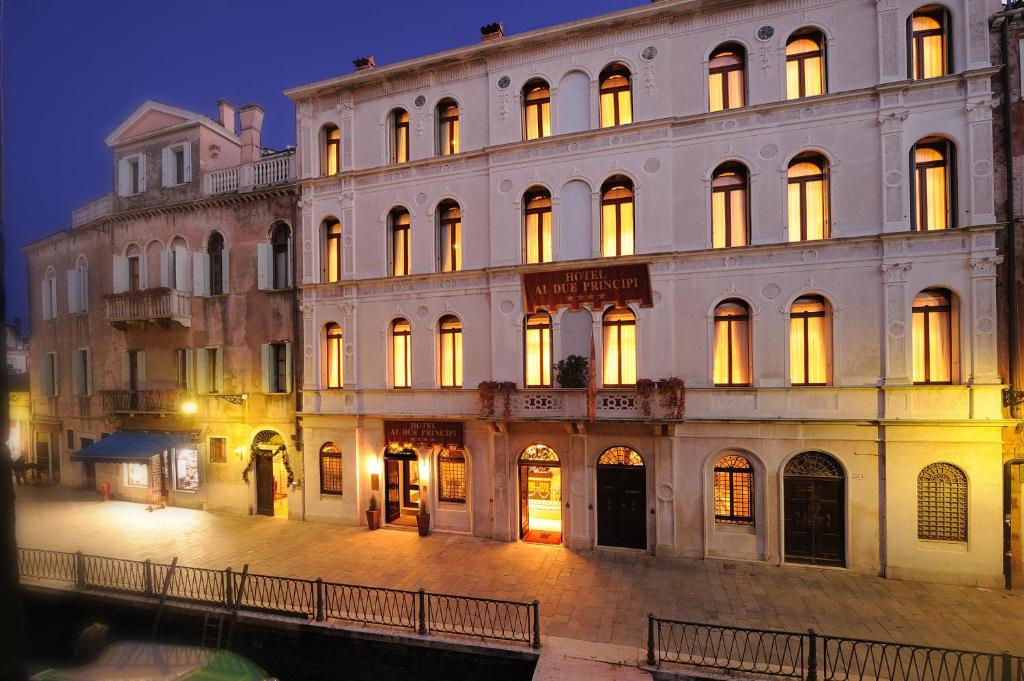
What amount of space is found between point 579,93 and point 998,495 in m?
15.1

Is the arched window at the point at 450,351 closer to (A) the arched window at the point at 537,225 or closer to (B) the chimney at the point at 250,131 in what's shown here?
(A) the arched window at the point at 537,225

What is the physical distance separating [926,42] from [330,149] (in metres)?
18.1

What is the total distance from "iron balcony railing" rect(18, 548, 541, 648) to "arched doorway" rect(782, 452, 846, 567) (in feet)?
24.6

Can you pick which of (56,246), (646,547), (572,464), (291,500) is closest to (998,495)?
(646,547)

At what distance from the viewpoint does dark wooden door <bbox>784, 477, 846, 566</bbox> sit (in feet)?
45.0

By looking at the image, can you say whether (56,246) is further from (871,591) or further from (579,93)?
(871,591)

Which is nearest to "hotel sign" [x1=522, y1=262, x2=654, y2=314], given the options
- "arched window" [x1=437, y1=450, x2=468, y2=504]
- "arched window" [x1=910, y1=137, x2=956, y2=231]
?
"arched window" [x1=437, y1=450, x2=468, y2=504]

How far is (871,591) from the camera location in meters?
12.5

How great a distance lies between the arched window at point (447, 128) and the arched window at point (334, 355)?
722 centimetres

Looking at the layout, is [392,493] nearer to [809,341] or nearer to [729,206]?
[809,341]

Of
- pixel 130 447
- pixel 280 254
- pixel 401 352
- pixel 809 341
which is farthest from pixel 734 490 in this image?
pixel 130 447

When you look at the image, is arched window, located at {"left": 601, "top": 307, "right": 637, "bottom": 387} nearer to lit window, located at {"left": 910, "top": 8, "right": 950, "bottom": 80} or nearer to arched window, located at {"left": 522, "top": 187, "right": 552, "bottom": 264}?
arched window, located at {"left": 522, "top": 187, "right": 552, "bottom": 264}

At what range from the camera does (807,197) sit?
1416cm

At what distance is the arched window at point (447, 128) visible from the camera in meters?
17.4
